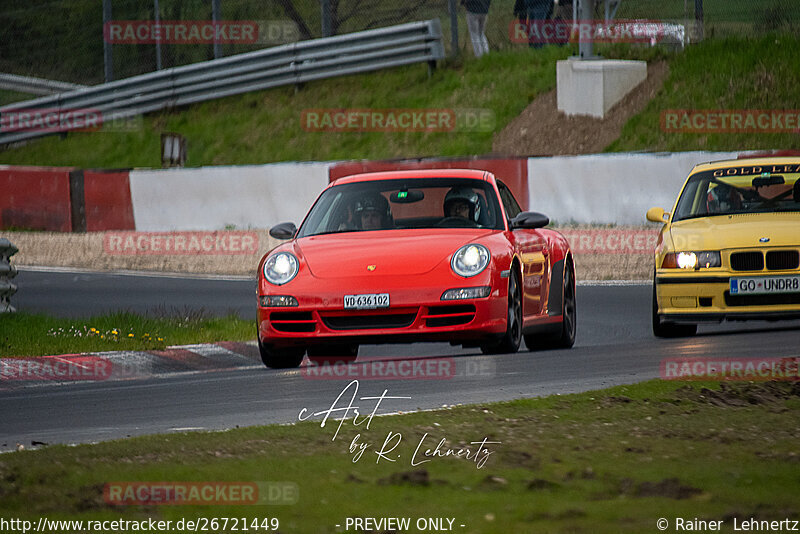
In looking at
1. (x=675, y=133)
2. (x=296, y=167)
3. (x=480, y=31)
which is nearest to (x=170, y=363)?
(x=296, y=167)

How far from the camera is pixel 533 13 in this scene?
2525 centimetres

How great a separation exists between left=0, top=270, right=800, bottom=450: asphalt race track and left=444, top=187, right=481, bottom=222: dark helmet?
1015 millimetres

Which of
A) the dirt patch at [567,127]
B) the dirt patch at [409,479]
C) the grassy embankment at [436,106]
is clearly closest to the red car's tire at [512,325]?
the dirt patch at [409,479]

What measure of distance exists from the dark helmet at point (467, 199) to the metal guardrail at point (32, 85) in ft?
74.6

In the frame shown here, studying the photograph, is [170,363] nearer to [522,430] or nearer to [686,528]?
[522,430]

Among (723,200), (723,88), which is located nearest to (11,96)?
(723,88)

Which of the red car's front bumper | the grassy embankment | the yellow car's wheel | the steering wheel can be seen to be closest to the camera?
the red car's front bumper

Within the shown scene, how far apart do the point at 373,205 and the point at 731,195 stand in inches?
124

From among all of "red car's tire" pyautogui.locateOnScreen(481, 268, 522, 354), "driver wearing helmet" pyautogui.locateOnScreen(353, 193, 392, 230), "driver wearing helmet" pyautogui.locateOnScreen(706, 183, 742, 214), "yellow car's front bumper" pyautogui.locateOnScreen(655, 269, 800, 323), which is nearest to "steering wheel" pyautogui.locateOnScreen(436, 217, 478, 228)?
"driver wearing helmet" pyautogui.locateOnScreen(353, 193, 392, 230)

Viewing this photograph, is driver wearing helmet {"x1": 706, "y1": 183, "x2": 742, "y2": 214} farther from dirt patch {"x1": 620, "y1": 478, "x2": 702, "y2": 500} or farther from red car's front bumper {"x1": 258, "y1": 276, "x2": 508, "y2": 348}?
dirt patch {"x1": 620, "y1": 478, "x2": 702, "y2": 500}

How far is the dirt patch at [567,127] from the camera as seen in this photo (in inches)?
909

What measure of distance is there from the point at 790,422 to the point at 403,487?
227 centimetres

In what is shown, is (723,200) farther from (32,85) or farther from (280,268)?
(32,85)

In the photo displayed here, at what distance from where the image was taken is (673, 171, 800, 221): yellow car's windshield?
1203cm
